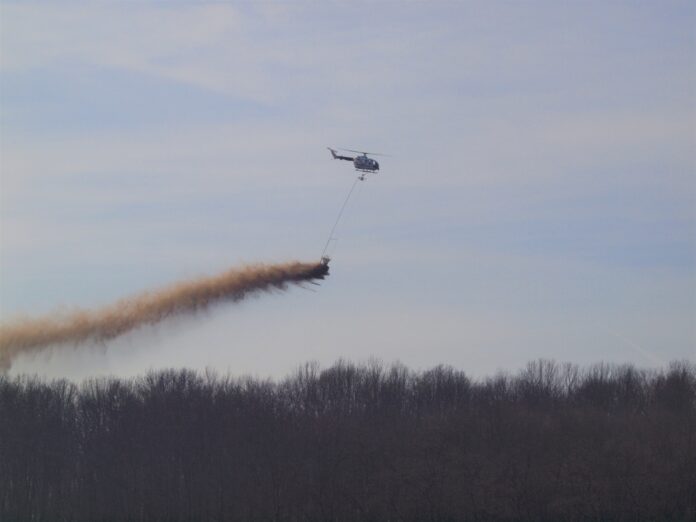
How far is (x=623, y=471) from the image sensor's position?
194 ft

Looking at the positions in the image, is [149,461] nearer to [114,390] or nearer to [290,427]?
[290,427]

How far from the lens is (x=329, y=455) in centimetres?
6297

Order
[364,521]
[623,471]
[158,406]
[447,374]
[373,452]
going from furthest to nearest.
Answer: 1. [447,374]
2. [158,406]
3. [373,452]
4. [623,471]
5. [364,521]

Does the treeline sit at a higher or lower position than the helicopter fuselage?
lower

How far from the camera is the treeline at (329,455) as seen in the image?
56.3 meters

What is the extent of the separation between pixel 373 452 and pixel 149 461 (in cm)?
1368

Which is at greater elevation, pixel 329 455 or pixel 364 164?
pixel 364 164

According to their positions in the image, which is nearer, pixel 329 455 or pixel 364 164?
pixel 364 164

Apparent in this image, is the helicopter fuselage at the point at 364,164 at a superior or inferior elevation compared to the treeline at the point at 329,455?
superior

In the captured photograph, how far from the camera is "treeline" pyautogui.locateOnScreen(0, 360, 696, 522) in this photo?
5628 centimetres

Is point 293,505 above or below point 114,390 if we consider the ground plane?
below

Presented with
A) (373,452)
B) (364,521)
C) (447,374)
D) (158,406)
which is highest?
(447,374)

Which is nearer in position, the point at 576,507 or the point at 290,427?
the point at 576,507

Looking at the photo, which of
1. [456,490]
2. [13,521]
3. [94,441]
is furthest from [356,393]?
[13,521]
